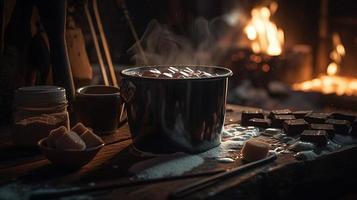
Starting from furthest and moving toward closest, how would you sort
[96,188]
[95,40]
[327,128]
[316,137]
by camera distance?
[95,40]
[327,128]
[316,137]
[96,188]

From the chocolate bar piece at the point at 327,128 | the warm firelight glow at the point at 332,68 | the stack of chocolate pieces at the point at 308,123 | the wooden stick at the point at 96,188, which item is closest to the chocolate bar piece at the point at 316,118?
the stack of chocolate pieces at the point at 308,123

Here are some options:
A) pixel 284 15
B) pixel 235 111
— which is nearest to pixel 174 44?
pixel 235 111

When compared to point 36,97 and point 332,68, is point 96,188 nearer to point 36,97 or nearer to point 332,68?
point 36,97

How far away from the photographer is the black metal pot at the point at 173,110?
5.84 ft

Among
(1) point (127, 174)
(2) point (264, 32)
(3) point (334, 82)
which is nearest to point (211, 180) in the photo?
(1) point (127, 174)

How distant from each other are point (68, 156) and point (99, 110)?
464 millimetres

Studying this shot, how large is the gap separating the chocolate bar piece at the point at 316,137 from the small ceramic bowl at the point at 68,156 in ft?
3.02

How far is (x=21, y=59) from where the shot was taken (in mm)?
2346

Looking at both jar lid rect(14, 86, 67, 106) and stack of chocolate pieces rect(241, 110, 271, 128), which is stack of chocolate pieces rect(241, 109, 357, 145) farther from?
jar lid rect(14, 86, 67, 106)

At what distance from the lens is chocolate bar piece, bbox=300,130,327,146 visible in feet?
6.59

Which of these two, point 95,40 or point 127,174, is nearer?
point 127,174

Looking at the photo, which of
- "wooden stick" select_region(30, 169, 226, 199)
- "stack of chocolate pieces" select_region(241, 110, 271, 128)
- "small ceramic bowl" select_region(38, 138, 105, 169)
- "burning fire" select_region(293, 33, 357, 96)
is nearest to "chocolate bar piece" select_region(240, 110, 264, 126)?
"stack of chocolate pieces" select_region(241, 110, 271, 128)

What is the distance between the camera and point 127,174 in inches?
65.4

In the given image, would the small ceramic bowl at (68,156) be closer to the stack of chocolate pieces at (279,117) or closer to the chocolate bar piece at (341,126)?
the stack of chocolate pieces at (279,117)
